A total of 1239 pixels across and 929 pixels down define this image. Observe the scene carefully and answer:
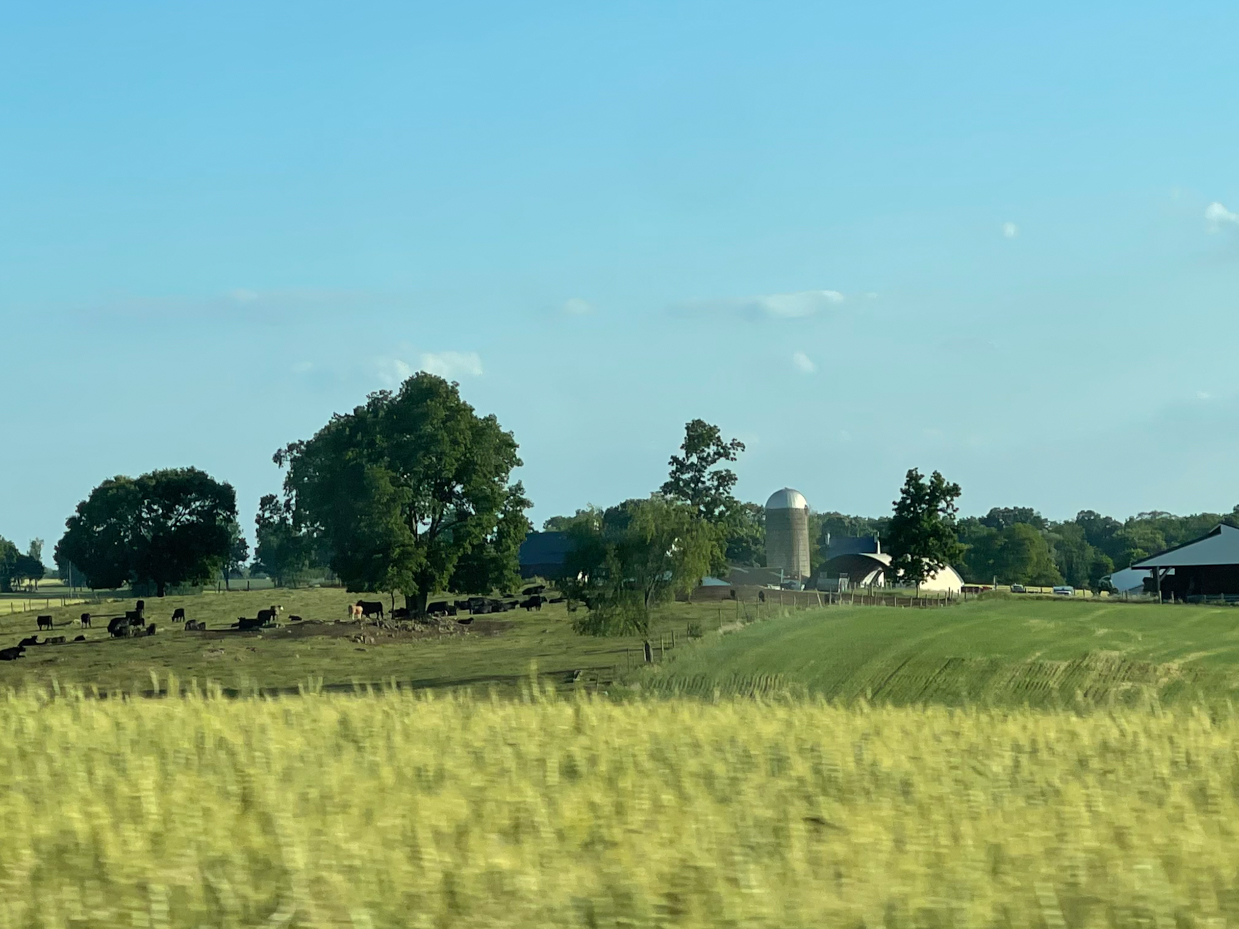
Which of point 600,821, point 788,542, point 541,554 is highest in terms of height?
point 788,542

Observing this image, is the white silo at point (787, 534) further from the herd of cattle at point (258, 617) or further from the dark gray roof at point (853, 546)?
the herd of cattle at point (258, 617)

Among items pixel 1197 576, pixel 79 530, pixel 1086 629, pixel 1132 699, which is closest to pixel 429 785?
Result: pixel 1132 699

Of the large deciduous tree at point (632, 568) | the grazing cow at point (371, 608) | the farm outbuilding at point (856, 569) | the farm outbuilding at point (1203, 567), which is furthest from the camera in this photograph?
the farm outbuilding at point (856, 569)

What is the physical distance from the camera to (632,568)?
58.4m

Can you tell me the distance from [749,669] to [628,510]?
19.3m

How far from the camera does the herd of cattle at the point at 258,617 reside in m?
67.9

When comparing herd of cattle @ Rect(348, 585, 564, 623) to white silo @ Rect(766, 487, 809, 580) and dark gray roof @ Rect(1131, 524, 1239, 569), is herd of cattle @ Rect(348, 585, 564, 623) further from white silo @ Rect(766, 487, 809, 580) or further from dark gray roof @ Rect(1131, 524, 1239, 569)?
white silo @ Rect(766, 487, 809, 580)

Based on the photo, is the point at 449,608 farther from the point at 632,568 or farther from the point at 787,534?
the point at 787,534

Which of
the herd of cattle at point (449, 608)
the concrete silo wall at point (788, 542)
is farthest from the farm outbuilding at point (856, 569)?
the herd of cattle at point (449, 608)

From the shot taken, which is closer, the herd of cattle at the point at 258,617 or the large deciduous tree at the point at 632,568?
the large deciduous tree at the point at 632,568

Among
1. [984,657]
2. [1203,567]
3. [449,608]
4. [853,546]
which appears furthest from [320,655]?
[853,546]

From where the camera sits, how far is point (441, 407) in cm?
7600

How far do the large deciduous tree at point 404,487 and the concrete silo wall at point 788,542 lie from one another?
3029 inches

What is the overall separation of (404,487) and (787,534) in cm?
8489
